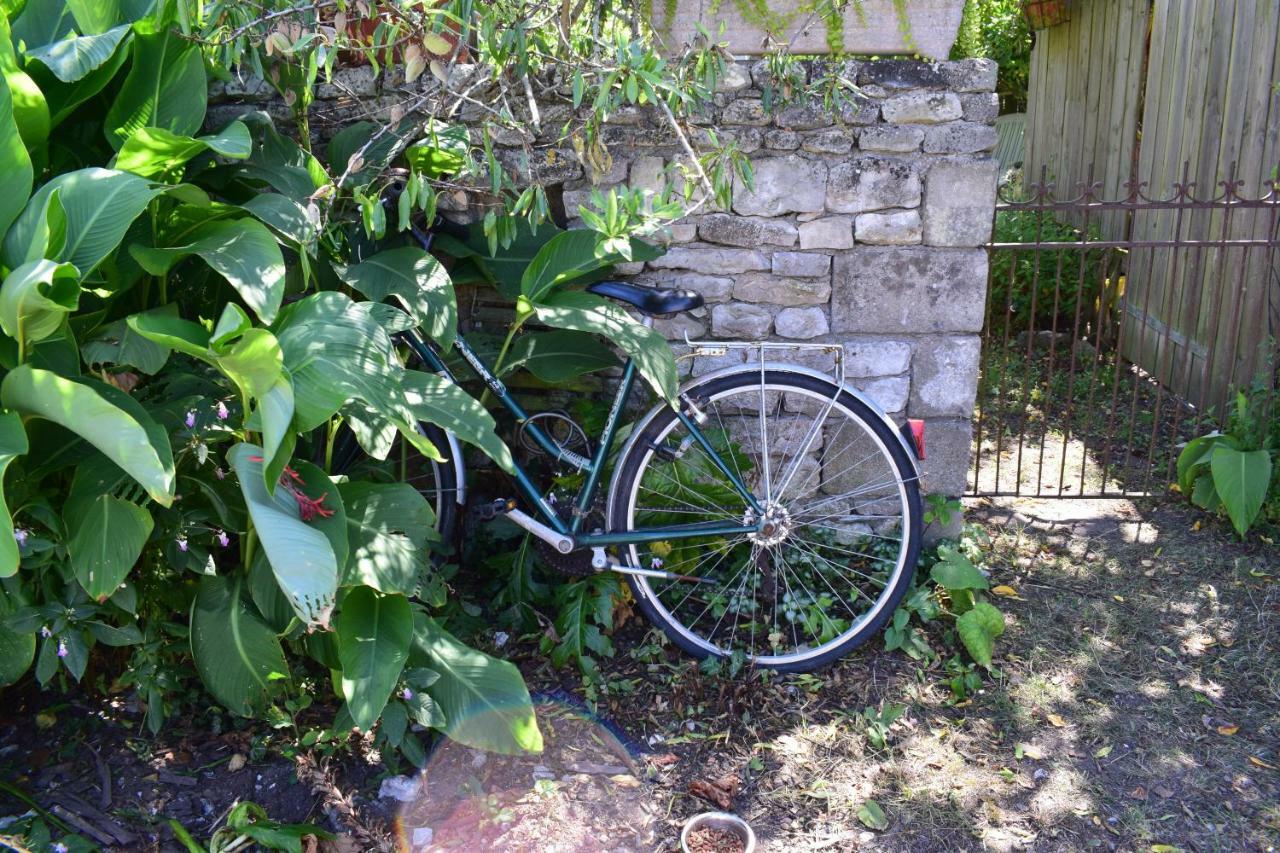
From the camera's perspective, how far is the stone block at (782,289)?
350 cm

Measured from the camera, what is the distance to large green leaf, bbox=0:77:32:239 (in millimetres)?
2340

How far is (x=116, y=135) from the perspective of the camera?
269 cm

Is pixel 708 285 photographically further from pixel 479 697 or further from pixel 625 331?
pixel 479 697

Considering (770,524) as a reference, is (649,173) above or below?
above

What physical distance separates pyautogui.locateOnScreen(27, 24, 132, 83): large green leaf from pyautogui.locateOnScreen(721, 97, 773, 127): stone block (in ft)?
5.38

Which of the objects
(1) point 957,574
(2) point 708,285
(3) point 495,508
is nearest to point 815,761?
(1) point 957,574

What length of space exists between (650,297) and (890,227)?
0.84m

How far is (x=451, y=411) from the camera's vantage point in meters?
2.55

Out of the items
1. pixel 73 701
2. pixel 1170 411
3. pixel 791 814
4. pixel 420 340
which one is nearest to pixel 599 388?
pixel 420 340

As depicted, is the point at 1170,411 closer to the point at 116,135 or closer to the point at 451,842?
the point at 451,842

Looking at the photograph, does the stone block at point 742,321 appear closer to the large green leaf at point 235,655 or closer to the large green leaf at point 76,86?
the large green leaf at point 235,655

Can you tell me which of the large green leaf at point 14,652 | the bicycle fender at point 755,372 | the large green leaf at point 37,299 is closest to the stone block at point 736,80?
the bicycle fender at point 755,372

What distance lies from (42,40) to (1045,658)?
3219 millimetres

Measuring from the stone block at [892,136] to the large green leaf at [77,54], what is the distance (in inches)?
80.1
